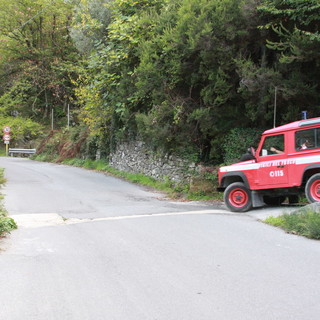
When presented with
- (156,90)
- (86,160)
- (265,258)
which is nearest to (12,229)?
(265,258)

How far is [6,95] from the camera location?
39.3 metres

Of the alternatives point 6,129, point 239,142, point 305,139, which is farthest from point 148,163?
point 6,129

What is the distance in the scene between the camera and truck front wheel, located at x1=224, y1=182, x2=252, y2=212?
1122cm

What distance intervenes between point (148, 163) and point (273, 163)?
9.23 metres

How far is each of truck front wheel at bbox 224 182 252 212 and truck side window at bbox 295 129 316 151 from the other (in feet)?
6.56

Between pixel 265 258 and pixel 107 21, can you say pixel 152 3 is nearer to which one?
pixel 107 21

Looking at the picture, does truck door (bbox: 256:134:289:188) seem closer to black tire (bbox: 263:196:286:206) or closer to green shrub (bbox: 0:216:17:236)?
black tire (bbox: 263:196:286:206)

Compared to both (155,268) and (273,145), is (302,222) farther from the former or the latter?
(155,268)

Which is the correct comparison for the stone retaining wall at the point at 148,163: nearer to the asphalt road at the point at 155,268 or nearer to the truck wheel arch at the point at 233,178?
the truck wheel arch at the point at 233,178

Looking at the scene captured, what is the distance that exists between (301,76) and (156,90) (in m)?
5.39

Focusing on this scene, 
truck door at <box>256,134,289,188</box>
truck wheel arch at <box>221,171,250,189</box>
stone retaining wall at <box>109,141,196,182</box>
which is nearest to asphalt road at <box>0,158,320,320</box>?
truck door at <box>256,134,289,188</box>

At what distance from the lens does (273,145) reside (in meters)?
10.6

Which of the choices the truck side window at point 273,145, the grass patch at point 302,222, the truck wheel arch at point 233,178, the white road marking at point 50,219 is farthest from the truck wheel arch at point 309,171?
the white road marking at point 50,219

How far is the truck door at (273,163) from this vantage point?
10.3 meters
